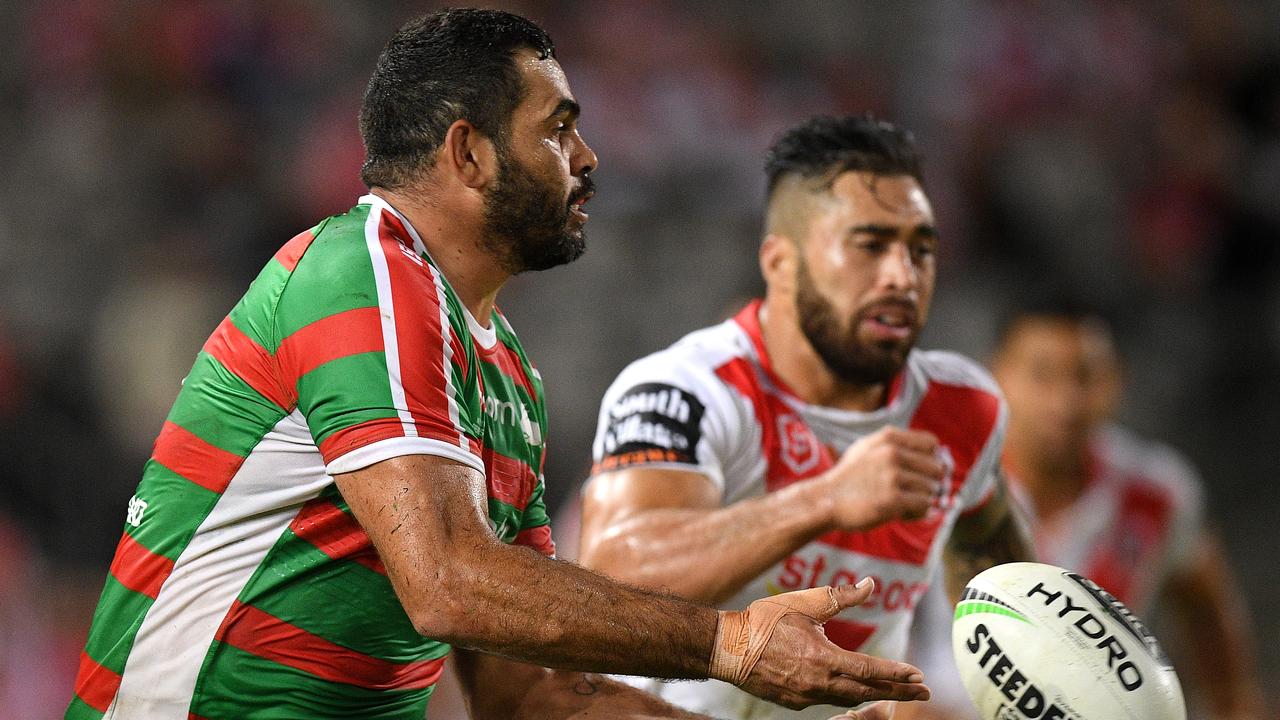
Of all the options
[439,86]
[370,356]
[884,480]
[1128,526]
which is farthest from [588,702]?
[1128,526]

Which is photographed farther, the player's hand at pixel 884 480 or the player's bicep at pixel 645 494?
the player's bicep at pixel 645 494

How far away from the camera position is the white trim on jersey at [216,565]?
99.3 inches

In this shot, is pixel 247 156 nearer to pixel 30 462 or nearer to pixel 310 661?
pixel 30 462

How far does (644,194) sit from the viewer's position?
362 inches

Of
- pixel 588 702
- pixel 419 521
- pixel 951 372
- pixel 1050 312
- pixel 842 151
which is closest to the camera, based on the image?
pixel 419 521

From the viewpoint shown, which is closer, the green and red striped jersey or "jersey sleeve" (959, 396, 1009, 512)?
the green and red striped jersey

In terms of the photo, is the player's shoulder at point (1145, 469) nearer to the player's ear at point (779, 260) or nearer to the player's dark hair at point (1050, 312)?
the player's dark hair at point (1050, 312)

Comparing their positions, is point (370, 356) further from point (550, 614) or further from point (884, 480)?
point (884, 480)

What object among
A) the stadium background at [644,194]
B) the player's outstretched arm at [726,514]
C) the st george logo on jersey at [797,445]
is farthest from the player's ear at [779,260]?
the stadium background at [644,194]

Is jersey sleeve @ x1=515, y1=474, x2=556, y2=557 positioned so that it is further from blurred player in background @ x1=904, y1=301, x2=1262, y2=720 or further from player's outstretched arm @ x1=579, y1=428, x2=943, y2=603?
blurred player in background @ x1=904, y1=301, x2=1262, y2=720

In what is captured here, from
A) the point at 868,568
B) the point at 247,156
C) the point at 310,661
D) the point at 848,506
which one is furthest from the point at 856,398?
the point at 247,156

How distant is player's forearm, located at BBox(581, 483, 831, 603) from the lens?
3367 millimetres

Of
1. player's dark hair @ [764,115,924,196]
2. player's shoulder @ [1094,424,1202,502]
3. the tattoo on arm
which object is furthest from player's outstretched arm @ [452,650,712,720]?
player's shoulder @ [1094,424,1202,502]

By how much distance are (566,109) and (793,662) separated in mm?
1188
